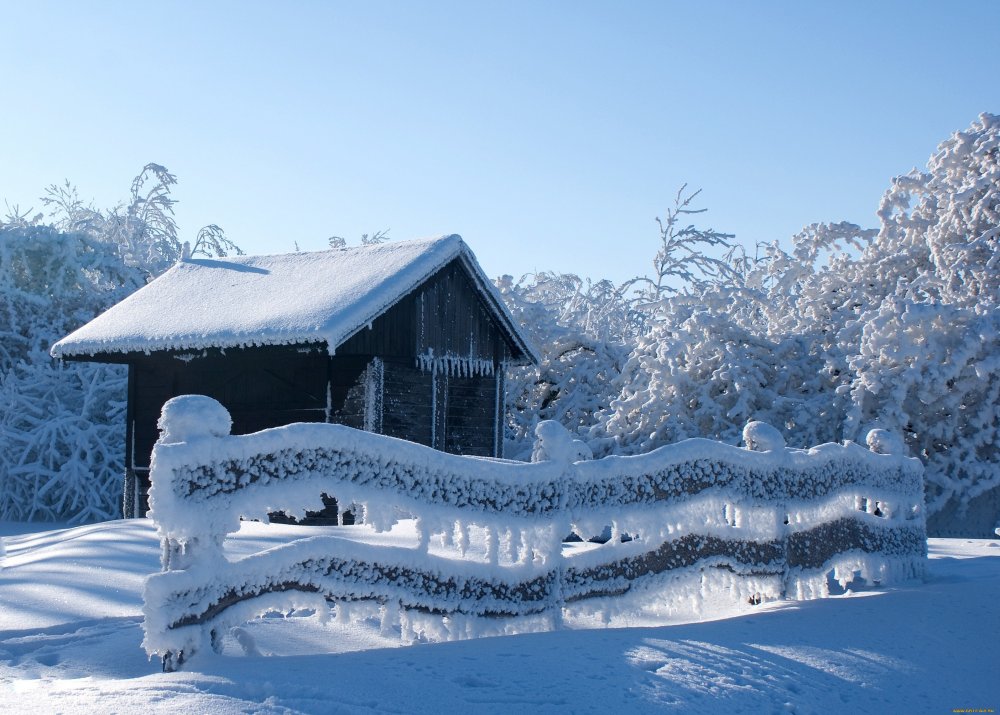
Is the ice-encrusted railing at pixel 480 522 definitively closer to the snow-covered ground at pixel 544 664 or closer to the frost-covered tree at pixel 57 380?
the snow-covered ground at pixel 544 664

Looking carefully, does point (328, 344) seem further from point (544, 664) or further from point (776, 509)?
point (544, 664)

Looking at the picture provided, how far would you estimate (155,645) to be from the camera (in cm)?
450

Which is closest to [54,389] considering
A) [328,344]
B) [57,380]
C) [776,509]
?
[57,380]

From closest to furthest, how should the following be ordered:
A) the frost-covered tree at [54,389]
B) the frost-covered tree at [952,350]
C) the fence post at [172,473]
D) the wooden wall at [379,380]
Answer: the fence post at [172,473] → the wooden wall at [379,380] → the frost-covered tree at [952,350] → the frost-covered tree at [54,389]

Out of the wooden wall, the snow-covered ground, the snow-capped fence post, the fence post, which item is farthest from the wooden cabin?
the fence post

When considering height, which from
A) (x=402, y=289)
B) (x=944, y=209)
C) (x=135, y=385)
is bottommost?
(x=135, y=385)

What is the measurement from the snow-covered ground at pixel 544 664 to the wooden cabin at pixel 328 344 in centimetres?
705

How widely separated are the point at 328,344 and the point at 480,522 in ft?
24.7

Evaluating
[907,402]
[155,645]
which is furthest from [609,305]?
[155,645]

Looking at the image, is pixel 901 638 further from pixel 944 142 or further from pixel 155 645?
pixel 944 142

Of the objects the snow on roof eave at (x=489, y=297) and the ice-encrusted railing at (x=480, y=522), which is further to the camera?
the snow on roof eave at (x=489, y=297)

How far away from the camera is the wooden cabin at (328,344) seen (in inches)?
556

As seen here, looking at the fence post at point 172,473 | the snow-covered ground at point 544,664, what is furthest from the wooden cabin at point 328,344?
the fence post at point 172,473

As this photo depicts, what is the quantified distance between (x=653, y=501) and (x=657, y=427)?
1280 cm
